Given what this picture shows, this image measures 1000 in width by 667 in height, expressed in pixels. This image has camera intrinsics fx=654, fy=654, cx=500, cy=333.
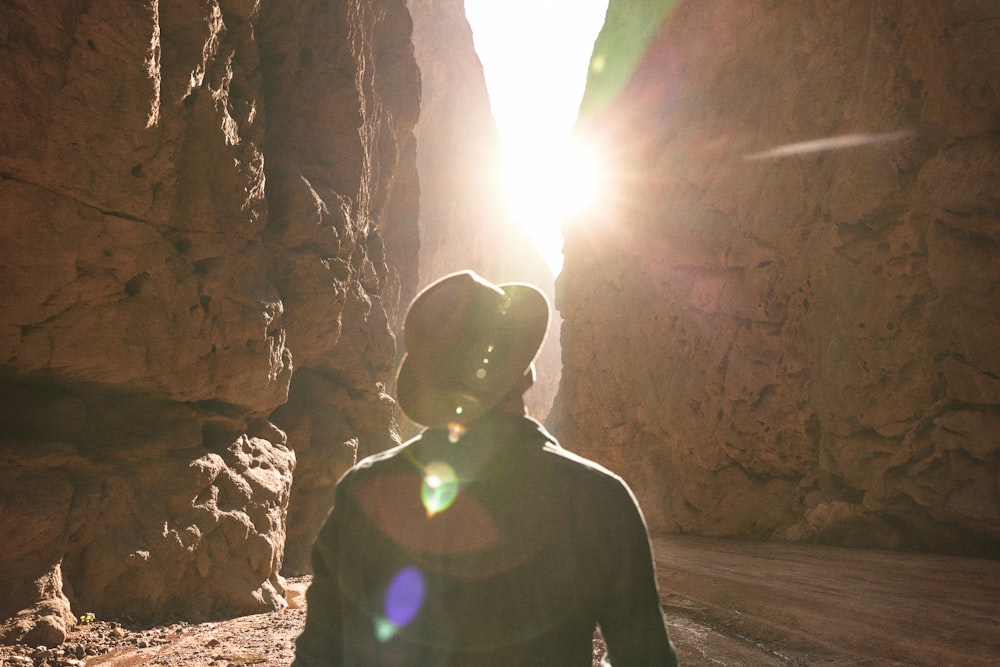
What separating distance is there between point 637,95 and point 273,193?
11435 mm

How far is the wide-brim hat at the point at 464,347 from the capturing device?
1320mm

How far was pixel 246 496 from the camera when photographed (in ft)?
31.4

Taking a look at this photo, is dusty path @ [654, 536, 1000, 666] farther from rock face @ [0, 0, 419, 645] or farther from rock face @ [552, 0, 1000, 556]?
rock face @ [0, 0, 419, 645]

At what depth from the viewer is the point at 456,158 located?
46.6m

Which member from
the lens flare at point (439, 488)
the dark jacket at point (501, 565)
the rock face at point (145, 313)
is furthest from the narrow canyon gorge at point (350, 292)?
the lens flare at point (439, 488)

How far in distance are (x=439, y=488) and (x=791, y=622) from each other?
4647 mm

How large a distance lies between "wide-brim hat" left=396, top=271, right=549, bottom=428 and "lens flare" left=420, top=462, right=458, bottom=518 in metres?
0.10

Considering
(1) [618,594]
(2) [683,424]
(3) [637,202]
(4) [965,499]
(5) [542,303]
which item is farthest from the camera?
(3) [637,202]

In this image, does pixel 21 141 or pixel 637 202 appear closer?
pixel 21 141

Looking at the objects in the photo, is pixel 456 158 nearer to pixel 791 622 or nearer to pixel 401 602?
pixel 791 622

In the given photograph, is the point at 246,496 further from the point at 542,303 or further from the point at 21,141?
the point at 542,303

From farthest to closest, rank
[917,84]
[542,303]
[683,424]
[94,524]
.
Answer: [683,424] → [917,84] → [94,524] → [542,303]

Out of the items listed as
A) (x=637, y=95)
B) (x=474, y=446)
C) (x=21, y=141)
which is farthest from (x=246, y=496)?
(x=637, y=95)

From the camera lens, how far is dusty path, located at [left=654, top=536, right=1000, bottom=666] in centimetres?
400
